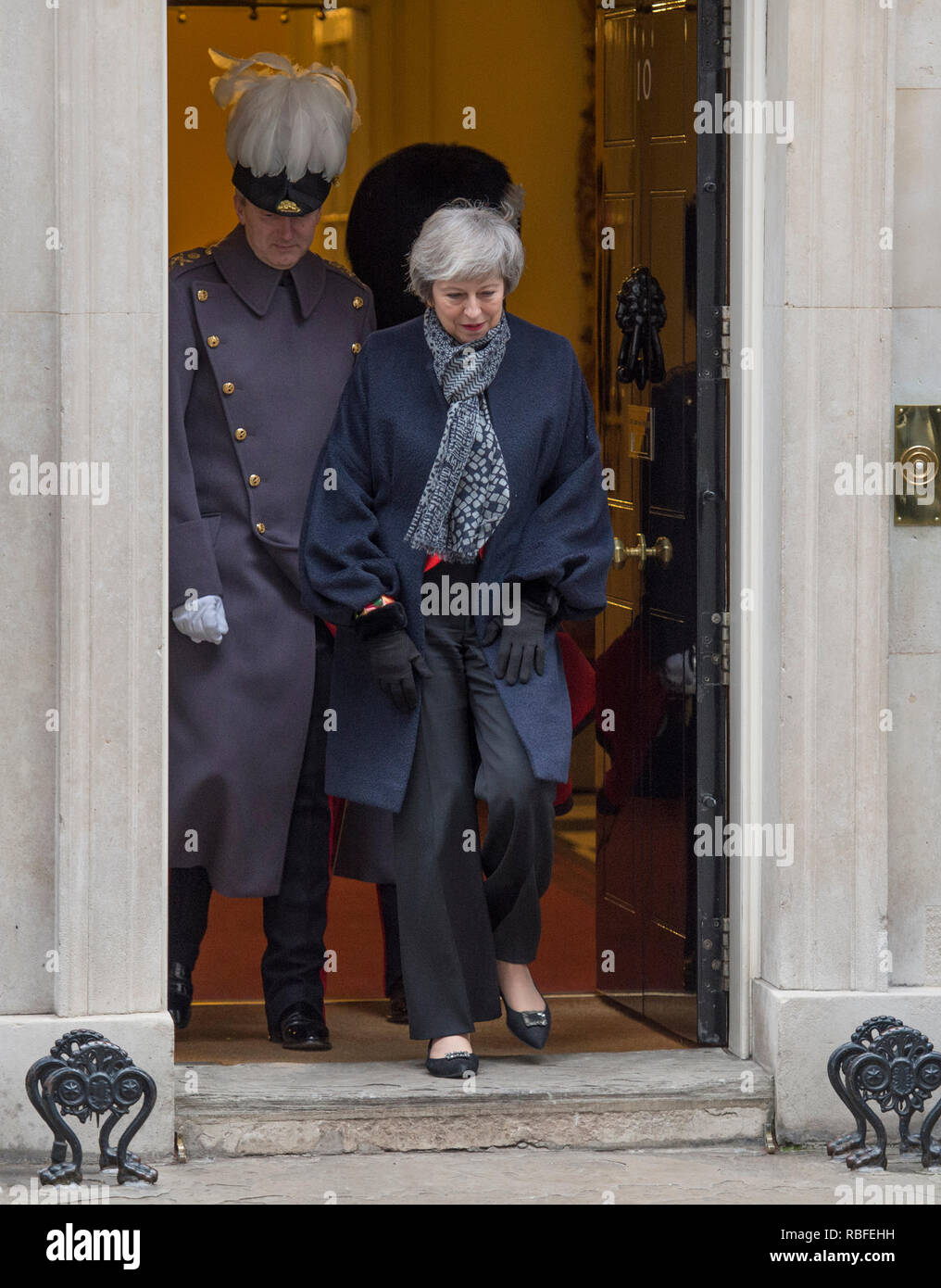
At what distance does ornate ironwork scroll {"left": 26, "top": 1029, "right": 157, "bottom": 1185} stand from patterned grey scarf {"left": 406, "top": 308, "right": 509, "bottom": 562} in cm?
135

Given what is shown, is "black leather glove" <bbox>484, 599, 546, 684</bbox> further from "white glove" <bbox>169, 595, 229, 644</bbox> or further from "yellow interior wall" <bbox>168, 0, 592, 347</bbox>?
"yellow interior wall" <bbox>168, 0, 592, 347</bbox>

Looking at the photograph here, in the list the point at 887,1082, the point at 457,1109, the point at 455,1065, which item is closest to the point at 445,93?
the point at 455,1065

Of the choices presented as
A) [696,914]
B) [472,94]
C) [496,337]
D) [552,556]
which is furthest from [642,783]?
Answer: [472,94]

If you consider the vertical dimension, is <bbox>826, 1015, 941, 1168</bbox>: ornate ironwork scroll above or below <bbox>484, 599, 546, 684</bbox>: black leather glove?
below

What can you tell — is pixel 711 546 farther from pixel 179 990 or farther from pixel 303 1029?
pixel 179 990

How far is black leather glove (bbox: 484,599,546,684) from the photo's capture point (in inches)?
205

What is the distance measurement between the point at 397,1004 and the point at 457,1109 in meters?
0.90

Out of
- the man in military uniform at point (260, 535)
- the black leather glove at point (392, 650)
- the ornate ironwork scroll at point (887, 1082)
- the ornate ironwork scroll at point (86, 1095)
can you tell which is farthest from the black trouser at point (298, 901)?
the ornate ironwork scroll at point (887, 1082)

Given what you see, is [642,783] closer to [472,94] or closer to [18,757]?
[18,757]

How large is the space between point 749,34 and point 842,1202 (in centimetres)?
265

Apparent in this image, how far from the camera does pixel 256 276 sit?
571 centimetres

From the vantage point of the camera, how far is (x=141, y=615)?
4918 millimetres

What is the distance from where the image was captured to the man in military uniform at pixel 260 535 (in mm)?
5621

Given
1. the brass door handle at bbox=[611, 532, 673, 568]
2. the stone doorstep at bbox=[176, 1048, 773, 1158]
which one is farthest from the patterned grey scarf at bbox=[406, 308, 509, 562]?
the stone doorstep at bbox=[176, 1048, 773, 1158]
